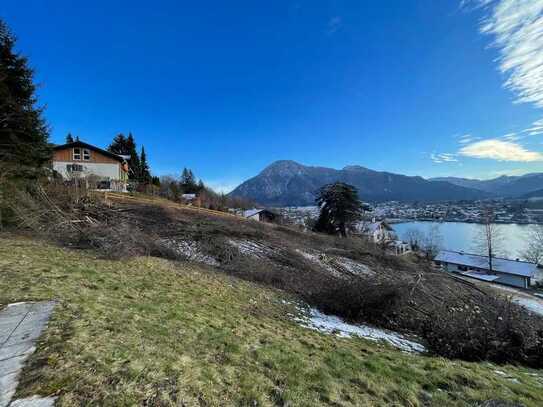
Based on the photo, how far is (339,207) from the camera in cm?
3150

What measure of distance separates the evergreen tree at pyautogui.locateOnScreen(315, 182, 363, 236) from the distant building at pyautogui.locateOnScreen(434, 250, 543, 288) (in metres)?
19.0

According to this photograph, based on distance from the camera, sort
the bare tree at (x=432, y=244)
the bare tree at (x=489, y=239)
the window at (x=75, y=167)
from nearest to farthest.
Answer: the window at (x=75, y=167)
the bare tree at (x=489, y=239)
the bare tree at (x=432, y=244)

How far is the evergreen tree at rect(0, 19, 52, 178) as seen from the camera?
10.3 meters

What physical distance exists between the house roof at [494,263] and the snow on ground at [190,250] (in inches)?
1697

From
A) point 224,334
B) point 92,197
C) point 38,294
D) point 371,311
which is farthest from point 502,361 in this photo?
point 92,197

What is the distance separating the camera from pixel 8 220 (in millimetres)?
9867

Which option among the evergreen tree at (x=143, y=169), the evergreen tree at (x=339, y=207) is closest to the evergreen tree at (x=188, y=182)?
the evergreen tree at (x=143, y=169)

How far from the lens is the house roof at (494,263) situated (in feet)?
106

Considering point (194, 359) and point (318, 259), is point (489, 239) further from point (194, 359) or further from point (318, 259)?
point (194, 359)

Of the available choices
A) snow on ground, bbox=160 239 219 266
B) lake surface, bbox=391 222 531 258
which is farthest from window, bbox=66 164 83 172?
lake surface, bbox=391 222 531 258

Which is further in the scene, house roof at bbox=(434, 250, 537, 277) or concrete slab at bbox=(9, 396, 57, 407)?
house roof at bbox=(434, 250, 537, 277)

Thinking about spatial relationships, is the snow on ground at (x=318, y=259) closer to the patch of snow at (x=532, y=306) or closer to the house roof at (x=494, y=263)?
the patch of snow at (x=532, y=306)

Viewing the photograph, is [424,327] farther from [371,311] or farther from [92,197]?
[92,197]

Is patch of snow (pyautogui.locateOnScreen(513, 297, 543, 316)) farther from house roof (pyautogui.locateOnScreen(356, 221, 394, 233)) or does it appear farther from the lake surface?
the lake surface
